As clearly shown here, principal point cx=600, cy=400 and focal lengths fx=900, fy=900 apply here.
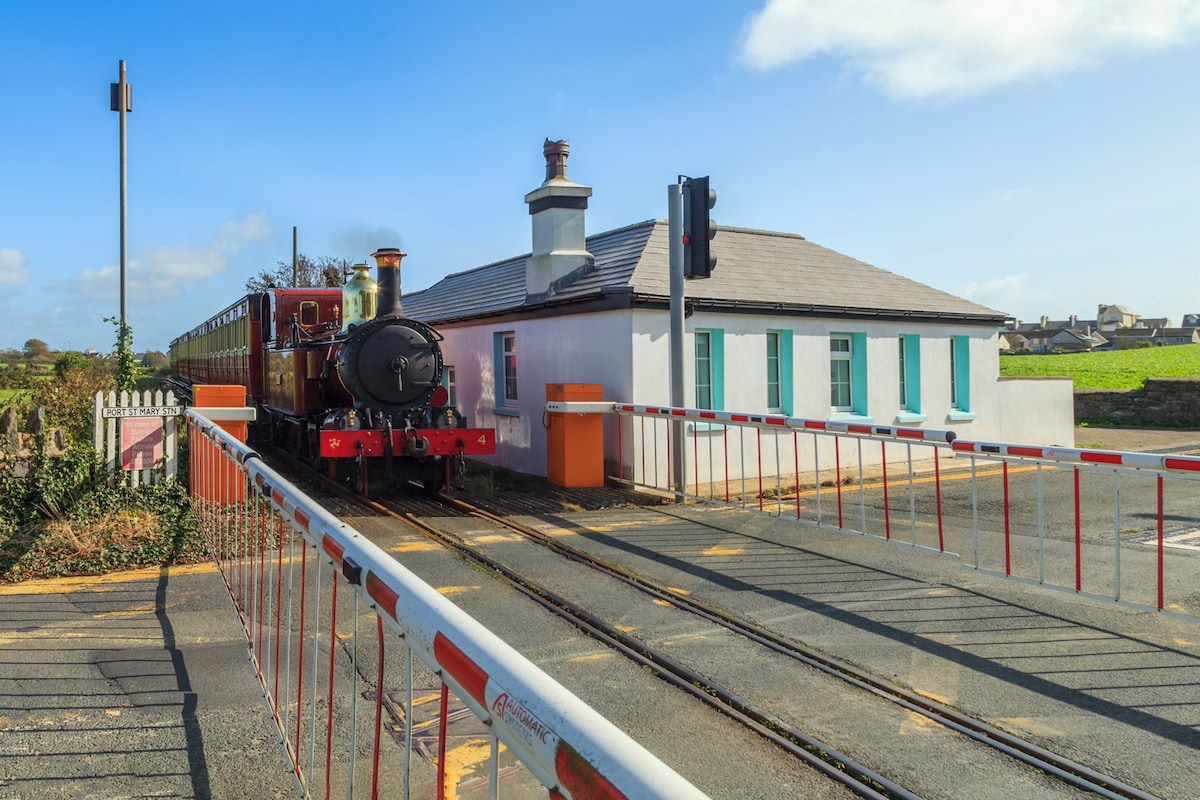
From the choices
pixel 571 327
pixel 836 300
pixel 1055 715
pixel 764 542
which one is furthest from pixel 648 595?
pixel 836 300

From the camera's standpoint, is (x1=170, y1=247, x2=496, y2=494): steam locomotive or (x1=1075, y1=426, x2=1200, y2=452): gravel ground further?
(x1=1075, y1=426, x2=1200, y2=452): gravel ground

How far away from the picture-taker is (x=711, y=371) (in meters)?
13.6

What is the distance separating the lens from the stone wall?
2289cm

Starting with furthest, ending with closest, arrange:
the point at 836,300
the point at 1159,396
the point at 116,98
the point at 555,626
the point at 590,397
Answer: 1. the point at 1159,396
2. the point at 836,300
3. the point at 116,98
4. the point at 590,397
5. the point at 555,626

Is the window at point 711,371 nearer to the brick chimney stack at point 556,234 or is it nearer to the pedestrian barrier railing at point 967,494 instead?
the pedestrian barrier railing at point 967,494

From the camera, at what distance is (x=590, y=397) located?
12.2 metres

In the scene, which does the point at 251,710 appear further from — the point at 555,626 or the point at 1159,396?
the point at 1159,396

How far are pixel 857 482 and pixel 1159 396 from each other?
15.5 metres

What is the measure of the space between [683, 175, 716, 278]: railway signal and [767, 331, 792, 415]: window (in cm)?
376

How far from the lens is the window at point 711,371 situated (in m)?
13.6

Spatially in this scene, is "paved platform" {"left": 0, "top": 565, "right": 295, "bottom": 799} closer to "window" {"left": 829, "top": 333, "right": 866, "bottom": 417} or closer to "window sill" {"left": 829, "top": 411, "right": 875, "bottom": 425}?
"window sill" {"left": 829, "top": 411, "right": 875, "bottom": 425}

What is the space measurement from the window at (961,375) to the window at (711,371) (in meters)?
5.62

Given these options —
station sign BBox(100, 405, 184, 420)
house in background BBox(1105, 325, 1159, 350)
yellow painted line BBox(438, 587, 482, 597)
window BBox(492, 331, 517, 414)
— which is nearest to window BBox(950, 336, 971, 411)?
window BBox(492, 331, 517, 414)

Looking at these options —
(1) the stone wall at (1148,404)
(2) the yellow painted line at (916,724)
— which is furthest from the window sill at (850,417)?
(1) the stone wall at (1148,404)
